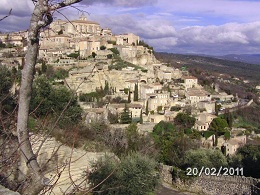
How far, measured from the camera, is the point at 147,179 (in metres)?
9.11

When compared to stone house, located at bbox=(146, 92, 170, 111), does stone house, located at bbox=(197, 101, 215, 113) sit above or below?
below

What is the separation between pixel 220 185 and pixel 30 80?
11.8m

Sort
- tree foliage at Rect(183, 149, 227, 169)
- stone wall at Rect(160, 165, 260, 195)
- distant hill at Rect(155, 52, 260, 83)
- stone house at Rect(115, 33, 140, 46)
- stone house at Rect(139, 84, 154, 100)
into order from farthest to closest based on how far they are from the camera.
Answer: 1. distant hill at Rect(155, 52, 260, 83)
2. stone house at Rect(115, 33, 140, 46)
3. stone house at Rect(139, 84, 154, 100)
4. tree foliage at Rect(183, 149, 227, 169)
5. stone wall at Rect(160, 165, 260, 195)

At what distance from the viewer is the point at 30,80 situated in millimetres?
2221

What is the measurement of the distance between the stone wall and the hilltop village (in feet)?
35.4

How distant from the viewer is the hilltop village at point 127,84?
94.1 feet

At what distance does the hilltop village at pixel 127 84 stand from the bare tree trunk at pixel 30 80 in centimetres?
2098

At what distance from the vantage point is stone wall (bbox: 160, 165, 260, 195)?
11938mm

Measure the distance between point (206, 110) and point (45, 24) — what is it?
34.7 m

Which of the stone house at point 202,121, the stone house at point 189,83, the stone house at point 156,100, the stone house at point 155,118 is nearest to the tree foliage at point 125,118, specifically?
the stone house at point 155,118
